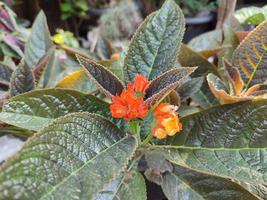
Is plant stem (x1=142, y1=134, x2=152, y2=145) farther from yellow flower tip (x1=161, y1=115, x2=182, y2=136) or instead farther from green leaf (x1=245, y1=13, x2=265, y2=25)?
green leaf (x1=245, y1=13, x2=265, y2=25)

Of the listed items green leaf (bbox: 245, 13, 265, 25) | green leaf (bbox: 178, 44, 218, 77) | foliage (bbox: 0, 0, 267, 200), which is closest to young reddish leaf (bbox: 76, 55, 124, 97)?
foliage (bbox: 0, 0, 267, 200)

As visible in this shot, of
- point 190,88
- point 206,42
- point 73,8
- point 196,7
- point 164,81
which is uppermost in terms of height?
point 164,81

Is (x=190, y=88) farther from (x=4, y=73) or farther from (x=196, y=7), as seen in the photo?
(x=196, y=7)

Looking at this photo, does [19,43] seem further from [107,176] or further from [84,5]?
[84,5]

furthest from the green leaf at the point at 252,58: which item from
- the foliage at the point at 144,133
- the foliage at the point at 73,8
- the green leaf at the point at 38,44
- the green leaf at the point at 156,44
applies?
the foliage at the point at 73,8

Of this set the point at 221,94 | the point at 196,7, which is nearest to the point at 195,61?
the point at 221,94

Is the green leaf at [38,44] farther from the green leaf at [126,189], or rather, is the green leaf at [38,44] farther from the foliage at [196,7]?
the foliage at [196,7]
